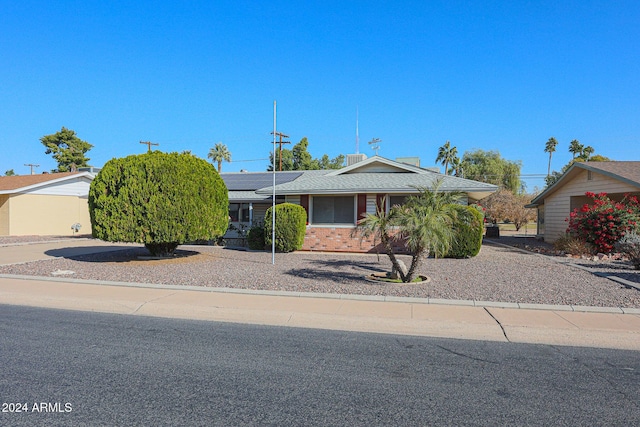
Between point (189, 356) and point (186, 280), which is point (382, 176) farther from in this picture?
point (189, 356)

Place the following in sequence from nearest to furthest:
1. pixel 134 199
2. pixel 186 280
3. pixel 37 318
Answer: pixel 37 318 → pixel 186 280 → pixel 134 199

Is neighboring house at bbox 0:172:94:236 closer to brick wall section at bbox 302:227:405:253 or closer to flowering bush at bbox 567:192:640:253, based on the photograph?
brick wall section at bbox 302:227:405:253

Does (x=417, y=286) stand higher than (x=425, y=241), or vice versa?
(x=425, y=241)

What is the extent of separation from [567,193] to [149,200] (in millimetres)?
19620

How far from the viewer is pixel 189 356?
5.41m

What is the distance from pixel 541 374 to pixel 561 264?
33.7 ft

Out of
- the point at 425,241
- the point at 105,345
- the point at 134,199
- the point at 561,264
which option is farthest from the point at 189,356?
the point at 561,264

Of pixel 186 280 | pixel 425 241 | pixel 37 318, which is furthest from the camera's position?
pixel 186 280

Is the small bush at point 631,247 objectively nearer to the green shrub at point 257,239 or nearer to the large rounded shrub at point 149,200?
the green shrub at point 257,239

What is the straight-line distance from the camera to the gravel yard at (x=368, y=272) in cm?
905

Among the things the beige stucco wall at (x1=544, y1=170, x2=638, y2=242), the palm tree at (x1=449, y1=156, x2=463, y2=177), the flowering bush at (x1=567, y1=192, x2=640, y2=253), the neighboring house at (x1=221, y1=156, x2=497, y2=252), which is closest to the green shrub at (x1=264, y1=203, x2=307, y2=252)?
the neighboring house at (x1=221, y1=156, x2=497, y2=252)

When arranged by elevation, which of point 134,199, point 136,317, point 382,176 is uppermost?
point 382,176

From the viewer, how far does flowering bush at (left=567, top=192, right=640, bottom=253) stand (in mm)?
15531

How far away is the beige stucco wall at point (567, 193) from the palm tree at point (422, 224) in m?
11.4
